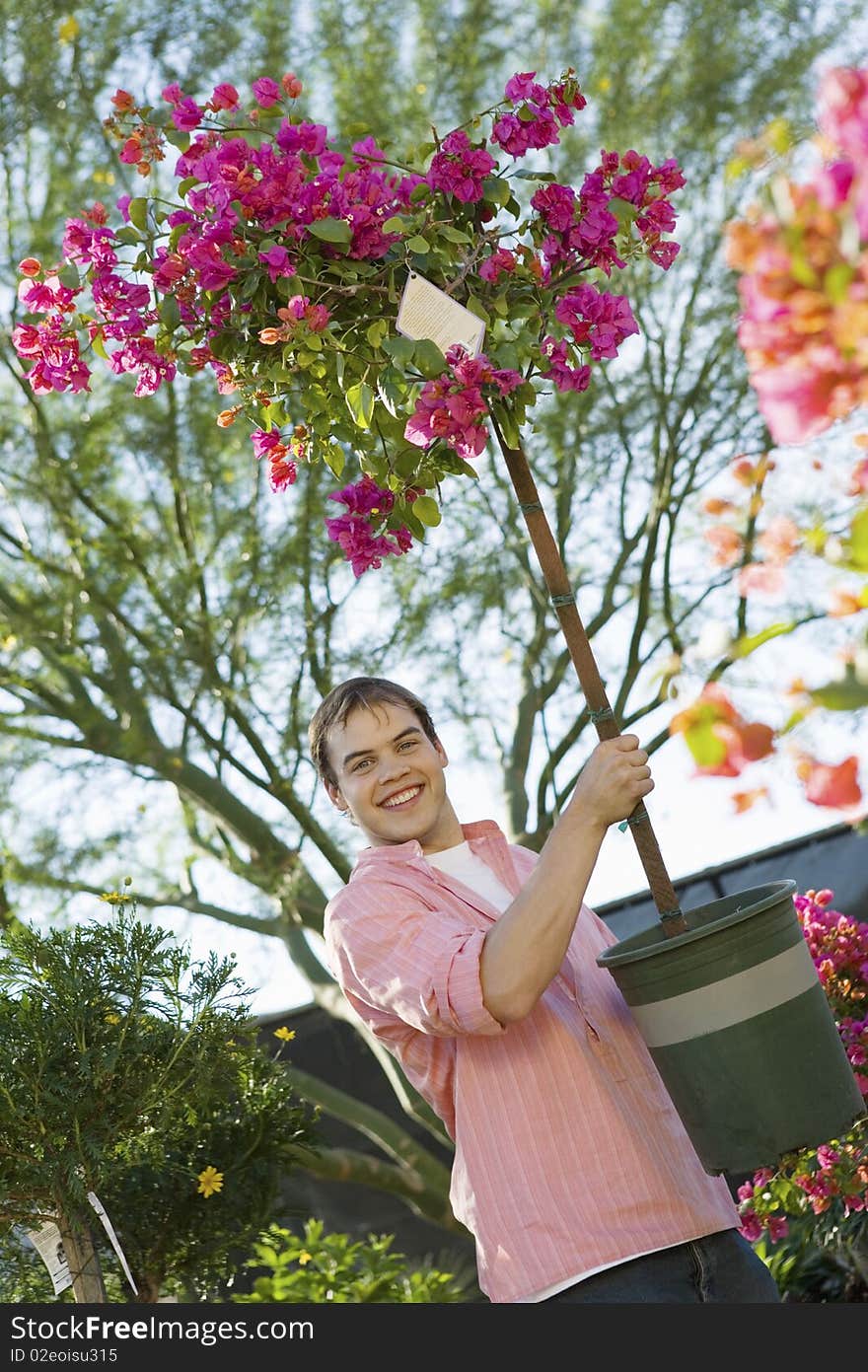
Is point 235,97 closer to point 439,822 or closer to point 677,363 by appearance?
point 439,822

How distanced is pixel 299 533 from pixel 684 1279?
3.86 meters

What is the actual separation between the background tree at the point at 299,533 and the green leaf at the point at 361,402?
10.2ft

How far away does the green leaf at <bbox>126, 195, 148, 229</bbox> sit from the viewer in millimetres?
1702

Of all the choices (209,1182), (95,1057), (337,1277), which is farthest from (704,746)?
(337,1277)

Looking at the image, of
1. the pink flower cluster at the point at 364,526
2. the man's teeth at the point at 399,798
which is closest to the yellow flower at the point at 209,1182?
the man's teeth at the point at 399,798

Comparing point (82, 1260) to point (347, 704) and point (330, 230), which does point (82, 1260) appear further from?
point (330, 230)

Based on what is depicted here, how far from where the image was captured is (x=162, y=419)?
17.2ft

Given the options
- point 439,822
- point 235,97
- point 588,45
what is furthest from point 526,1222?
point 588,45

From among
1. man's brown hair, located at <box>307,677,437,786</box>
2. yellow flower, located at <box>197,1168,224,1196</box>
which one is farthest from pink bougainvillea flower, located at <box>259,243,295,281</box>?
yellow flower, located at <box>197,1168,224,1196</box>

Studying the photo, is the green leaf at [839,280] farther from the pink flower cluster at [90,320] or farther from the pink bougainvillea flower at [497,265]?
the pink flower cluster at [90,320]

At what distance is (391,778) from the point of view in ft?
5.88

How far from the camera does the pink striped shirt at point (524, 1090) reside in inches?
61.1

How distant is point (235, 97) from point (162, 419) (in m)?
3.57

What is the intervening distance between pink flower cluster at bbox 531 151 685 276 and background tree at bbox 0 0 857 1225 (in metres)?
3.24
